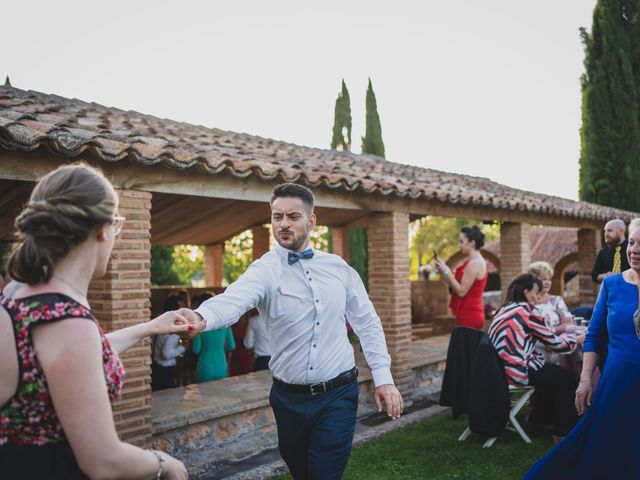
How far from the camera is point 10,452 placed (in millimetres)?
1482

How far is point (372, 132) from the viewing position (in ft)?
86.1

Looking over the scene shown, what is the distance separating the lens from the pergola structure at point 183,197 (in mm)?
4691

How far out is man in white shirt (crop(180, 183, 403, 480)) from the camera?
9.77 feet

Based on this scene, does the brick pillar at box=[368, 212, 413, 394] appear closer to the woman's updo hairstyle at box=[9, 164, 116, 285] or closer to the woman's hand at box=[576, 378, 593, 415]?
the woman's hand at box=[576, 378, 593, 415]

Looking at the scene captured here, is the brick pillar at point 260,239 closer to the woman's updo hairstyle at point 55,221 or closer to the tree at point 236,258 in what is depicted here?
the woman's updo hairstyle at point 55,221

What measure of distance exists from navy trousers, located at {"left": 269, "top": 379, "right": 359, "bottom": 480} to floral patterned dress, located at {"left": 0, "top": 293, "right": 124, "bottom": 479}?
160 centimetres

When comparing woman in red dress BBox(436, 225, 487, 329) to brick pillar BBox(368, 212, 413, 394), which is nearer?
woman in red dress BBox(436, 225, 487, 329)

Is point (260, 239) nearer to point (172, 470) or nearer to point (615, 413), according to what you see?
point (615, 413)

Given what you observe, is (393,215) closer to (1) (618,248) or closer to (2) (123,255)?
(1) (618,248)

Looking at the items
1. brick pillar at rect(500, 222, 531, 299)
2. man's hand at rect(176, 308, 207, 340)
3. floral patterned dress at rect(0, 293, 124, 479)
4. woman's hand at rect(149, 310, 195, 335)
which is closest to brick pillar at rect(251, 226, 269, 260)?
brick pillar at rect(500, 222, 531, 299)

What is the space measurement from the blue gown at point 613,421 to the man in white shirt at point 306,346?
1.32 metres

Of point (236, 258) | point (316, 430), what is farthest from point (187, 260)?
point (316, 430)

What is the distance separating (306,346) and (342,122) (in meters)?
25.2

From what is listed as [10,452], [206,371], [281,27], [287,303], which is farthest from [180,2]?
[10,452]
